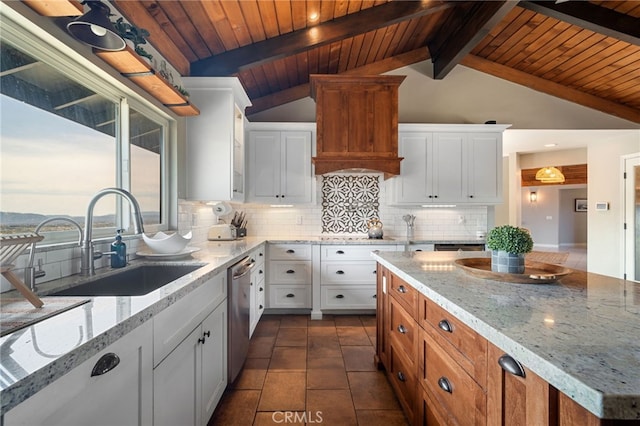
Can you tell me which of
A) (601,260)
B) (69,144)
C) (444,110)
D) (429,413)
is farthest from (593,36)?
(69,144)

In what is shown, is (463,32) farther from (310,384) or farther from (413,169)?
(310,384)

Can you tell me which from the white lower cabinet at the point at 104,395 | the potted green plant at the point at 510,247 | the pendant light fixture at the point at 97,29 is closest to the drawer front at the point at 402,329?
the potted green plant at the point at 510,247

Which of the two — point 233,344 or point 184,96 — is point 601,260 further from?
point 184,96

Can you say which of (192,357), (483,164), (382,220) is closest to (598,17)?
(483,164)

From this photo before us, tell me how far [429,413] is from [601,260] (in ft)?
18.7

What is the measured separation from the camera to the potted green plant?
130 centimetres

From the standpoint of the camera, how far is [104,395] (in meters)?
0.76

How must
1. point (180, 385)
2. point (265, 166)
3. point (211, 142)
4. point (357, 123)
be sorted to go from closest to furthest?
point (180, 385) < point (211, 142) < point (357, 123) < point (265, 166)

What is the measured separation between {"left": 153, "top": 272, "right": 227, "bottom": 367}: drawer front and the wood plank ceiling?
188 cm

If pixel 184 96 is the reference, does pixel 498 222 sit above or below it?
below

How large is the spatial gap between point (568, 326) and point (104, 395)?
1241 millimetres

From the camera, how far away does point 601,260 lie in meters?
5.01

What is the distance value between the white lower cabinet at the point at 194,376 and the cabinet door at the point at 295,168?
2.05 meters

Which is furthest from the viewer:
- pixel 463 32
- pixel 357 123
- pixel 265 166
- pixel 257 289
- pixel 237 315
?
pixel 265 166
